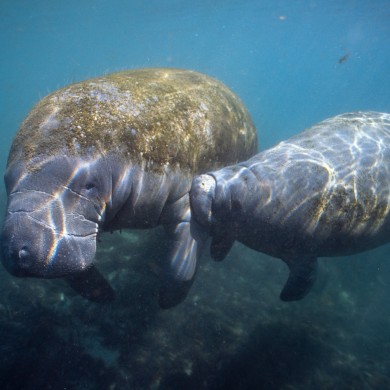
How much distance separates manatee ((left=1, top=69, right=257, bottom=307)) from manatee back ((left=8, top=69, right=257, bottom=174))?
0.6 inches

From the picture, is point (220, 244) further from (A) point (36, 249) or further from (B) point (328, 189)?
(A) point (36, 249)

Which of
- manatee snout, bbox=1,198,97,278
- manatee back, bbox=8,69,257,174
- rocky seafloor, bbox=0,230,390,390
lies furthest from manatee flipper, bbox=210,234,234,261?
manatee snout, bbox=1,198,97,278

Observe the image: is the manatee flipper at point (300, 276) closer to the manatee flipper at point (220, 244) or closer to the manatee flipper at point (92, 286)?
the manatee flipper at point (220, 244)

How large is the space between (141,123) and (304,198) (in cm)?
247

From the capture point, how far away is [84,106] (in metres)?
3.57

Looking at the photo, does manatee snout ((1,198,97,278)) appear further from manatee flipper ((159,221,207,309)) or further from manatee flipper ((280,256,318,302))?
manatee flipper ((280,256,318,302))

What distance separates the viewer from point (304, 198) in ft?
14.7

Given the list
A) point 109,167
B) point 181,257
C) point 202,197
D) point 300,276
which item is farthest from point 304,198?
point 109,167

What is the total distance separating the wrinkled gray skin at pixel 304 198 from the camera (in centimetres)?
446

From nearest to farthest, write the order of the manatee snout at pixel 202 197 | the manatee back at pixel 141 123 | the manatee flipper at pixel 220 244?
the manatee back at pixel 141 123 < the manatee snout at pixel 202 197 < the manatee flipper at pixel 220 244

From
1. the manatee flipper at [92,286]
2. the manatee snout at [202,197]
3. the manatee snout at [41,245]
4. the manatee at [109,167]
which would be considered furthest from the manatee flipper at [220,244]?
the manatee snout at [41,245]

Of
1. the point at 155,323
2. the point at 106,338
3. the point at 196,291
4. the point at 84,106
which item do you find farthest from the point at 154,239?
the point at 84,106

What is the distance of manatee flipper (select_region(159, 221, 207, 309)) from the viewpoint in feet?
14.9

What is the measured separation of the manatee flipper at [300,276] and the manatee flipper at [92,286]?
2947 mm
